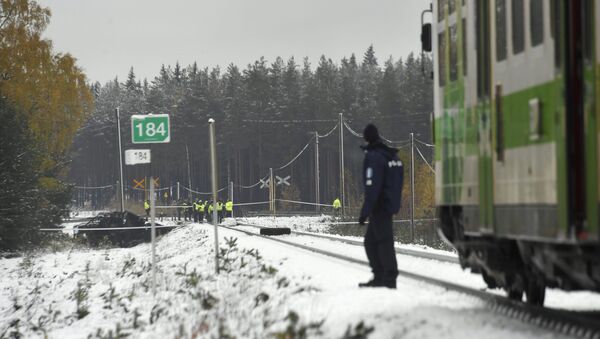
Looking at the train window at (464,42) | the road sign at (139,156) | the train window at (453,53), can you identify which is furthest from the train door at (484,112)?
the road sign at (139,156)

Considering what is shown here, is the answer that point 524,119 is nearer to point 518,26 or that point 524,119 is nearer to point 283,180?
point 518,26

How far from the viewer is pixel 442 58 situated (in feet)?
35.4

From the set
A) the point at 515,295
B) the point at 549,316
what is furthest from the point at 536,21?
the point at 515,295

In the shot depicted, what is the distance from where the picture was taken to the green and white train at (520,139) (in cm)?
668

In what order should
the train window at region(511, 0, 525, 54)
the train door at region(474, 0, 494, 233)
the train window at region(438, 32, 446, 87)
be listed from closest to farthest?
the train window at region(511, 0, 525, 54) < the train door at region(474, 0, 494, 233) < the train window at region(438, 32, 446, 87)

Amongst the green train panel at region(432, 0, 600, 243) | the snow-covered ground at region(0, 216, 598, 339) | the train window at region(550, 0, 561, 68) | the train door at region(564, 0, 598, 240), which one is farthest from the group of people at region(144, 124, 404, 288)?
the train door at region(564, 0, 598, 240)

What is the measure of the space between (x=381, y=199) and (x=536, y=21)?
12.1 ft

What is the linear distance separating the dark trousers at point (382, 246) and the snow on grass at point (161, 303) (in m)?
1.14

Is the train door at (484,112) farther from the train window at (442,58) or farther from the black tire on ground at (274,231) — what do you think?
the black tire on ground at (274,231)

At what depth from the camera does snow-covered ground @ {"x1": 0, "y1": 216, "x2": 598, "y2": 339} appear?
27.2 ft

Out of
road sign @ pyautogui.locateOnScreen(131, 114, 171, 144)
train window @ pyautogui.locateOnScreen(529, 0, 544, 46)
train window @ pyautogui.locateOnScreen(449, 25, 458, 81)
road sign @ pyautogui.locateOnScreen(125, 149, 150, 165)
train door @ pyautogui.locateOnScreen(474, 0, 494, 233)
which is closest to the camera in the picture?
train window @ pyautogui.locateOnScreen(529, 0, 544, 46)

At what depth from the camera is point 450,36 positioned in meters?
10.4

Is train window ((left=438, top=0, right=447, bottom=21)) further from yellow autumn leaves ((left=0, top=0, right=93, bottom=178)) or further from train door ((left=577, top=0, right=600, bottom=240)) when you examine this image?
yellow autumn leaves ((left=0, top=0, right=93, bottom=178))

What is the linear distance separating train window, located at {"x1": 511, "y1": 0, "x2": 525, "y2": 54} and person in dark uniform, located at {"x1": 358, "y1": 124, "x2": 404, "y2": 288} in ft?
9.42
